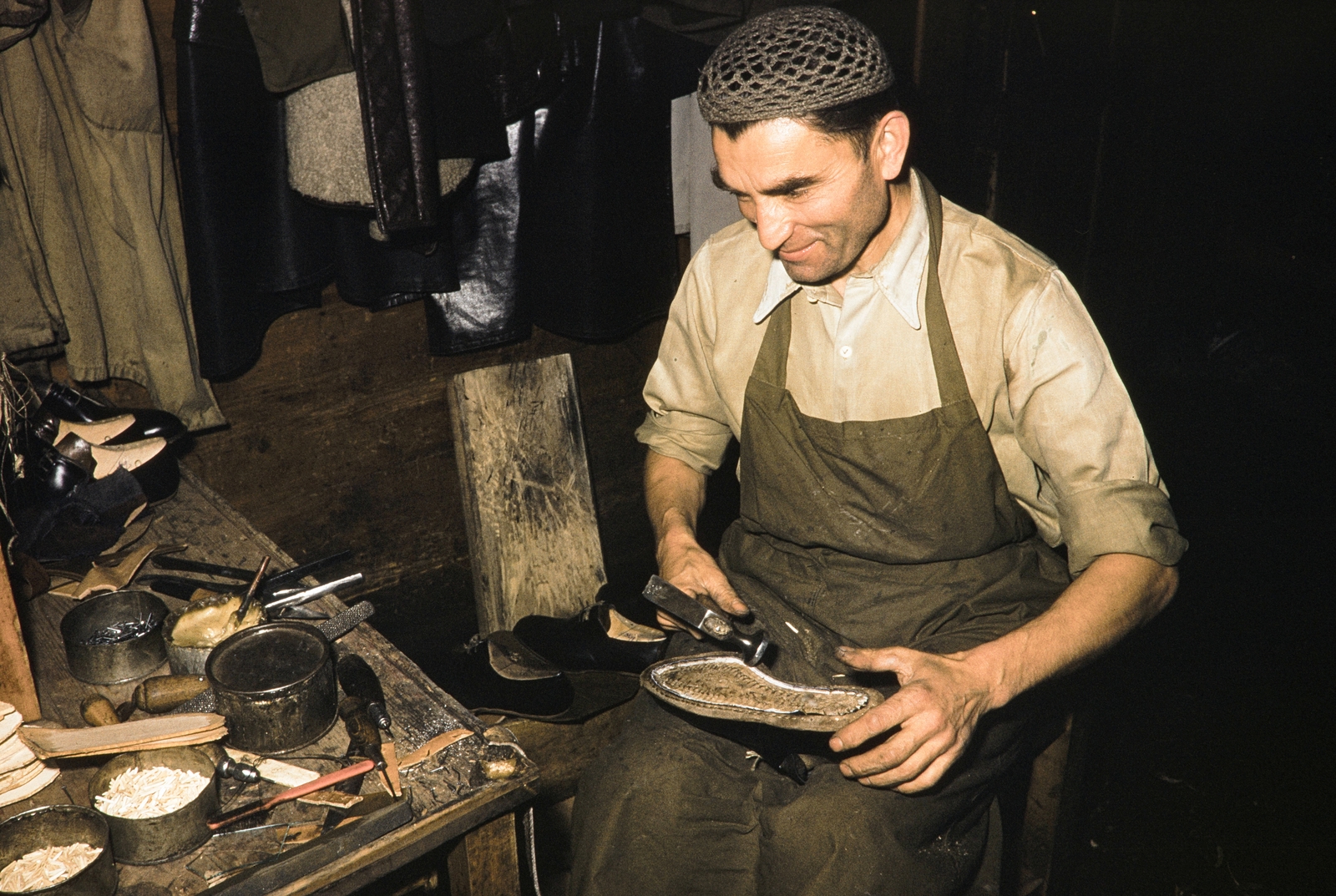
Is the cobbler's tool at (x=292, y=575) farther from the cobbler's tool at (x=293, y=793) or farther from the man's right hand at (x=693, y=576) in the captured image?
the man's right hand at (x=693, y=576)

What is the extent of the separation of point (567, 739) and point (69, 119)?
83.4 inches

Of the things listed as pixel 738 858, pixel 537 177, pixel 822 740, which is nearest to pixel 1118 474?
pixel 822 740

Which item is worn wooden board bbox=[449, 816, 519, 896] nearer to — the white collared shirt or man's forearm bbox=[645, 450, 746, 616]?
man's forearm bbox=[645, 450, 746, 616]

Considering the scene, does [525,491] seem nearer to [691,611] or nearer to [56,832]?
→ [691,611]

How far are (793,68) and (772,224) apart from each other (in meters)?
0.28

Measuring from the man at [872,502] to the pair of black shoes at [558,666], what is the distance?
0.72 meters

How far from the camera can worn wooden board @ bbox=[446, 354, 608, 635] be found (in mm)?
3408

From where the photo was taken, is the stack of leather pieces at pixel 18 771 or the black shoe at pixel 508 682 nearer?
the stack of leather pieces at pixel 18 771

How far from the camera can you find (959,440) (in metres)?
2.01

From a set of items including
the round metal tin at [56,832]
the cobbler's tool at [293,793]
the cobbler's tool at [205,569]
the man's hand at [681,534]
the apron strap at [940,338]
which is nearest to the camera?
the round metal tin at [56,832]

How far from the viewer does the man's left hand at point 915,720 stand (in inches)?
63.3

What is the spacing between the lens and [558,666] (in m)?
3.01

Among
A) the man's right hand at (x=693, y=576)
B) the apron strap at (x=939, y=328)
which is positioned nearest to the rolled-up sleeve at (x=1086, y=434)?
the apron strap at (x=939, y=328)

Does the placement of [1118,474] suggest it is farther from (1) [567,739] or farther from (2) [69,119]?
(2) [69,119]
